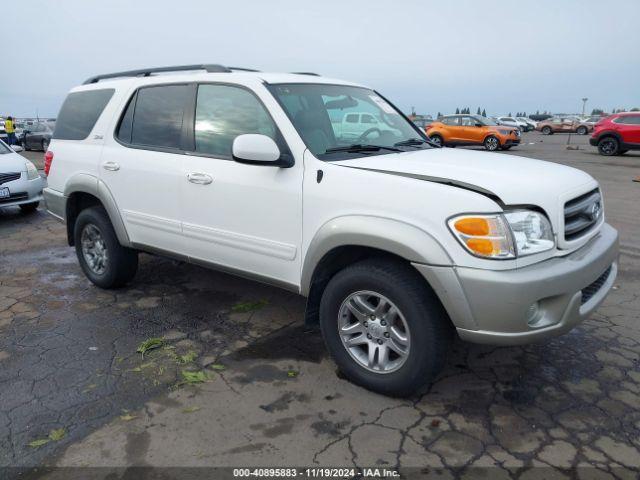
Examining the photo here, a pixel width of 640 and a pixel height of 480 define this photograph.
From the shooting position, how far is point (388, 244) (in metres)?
2.81

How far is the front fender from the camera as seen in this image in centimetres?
270

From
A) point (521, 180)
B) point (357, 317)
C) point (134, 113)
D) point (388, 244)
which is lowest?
point (357, 317)

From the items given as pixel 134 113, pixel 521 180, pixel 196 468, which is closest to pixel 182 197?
pixel 134 113

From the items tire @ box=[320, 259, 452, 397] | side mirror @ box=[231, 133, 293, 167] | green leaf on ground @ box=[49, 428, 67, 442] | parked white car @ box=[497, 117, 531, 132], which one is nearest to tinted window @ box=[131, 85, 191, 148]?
side mirror @ box=[231, 133, 293, 167]

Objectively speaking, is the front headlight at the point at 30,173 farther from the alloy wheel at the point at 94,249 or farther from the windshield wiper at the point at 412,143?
the windshield wiper at the point at 412,143

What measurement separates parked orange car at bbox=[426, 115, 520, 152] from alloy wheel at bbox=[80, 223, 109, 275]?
18216 mm

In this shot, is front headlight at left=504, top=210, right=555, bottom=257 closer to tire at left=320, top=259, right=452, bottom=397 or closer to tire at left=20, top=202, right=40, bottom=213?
tire at left=320, top=259, right=452, bottom=397

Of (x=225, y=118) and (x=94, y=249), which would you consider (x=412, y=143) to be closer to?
(x=225, y=118)

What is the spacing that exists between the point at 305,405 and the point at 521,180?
1752 mm

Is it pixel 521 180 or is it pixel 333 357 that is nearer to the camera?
pixel 521 180

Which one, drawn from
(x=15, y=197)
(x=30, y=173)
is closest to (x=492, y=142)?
(x=30, y=173)

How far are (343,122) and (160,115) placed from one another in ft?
5.07

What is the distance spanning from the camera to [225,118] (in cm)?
377

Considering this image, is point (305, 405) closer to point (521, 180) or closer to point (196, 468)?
point (196, 468)
